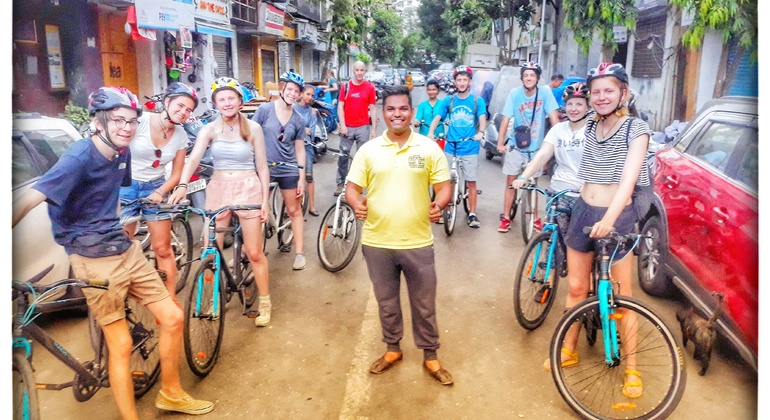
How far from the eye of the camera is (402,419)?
311 centimetres

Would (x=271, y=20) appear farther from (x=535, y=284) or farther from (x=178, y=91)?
(x=535, y=284)

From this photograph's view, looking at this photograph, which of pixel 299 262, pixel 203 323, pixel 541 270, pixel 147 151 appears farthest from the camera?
pixel 299 262

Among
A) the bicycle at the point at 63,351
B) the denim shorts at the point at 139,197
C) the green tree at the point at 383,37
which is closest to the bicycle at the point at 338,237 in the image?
the denim shorts at the point at 139,197

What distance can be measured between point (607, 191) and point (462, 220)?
3992mm

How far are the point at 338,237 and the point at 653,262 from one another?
2.75 m

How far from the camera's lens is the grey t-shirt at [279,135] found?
5250 mm

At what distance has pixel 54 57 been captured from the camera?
8781 millimetres

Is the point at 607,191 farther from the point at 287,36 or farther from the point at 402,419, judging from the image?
the point at 287,36

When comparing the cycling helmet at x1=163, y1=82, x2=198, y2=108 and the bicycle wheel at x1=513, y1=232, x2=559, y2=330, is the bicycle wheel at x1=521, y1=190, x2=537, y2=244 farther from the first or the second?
the cycling helmet at x1=163, y1=82, x2=198, y2=108

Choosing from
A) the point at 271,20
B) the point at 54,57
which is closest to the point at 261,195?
the point at 54,57

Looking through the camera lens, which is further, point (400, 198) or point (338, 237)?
point (338, 237)

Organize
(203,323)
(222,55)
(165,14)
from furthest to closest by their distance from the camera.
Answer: (222,55) < (165,14) < (203,323)

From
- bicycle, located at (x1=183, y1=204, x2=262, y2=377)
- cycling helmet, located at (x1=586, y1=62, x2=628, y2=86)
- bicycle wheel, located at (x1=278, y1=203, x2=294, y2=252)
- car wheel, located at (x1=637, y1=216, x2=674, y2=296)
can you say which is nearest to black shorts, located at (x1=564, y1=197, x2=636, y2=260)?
cycling helmet, located at (x1=586, y1=62, x2=628, y2=86)

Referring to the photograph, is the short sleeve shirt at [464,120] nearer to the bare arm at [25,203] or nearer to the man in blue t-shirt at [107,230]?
the man in blue t-shirt at [107,230]
